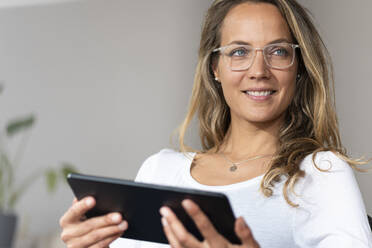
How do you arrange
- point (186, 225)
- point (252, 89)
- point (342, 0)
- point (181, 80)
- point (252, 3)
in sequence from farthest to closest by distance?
point (181, 80), point (342, 0), point (252, 3), point (252, 89), point (186, 225)

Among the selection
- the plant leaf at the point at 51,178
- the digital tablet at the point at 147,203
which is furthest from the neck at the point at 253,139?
the plant leaf at the point at 51,178

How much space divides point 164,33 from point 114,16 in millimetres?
395

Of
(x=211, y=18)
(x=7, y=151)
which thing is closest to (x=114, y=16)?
(x=7, y=151)

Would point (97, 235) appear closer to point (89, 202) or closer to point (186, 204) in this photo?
point (89, 202)

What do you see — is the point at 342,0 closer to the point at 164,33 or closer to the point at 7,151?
the point at 164,33

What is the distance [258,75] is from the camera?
1.60 metres

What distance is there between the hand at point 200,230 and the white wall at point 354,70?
1860 mm

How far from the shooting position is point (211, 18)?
6.09ft

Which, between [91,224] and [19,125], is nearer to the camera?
[91,224]

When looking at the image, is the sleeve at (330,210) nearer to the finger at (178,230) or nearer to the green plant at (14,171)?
the finger at (178,230)

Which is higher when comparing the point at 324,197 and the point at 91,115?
the point at 324,197

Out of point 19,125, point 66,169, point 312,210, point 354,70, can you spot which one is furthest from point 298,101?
point 19,125

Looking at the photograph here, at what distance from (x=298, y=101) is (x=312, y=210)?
16.5 inches

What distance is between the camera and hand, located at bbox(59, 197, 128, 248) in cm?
119
